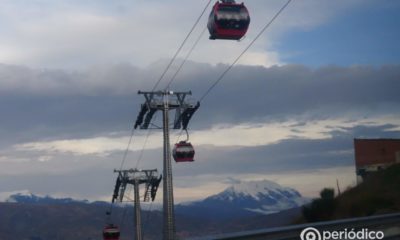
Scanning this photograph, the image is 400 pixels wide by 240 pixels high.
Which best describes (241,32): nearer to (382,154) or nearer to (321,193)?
(321,193)

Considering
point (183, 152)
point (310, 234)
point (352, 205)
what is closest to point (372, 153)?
point (352, 205)

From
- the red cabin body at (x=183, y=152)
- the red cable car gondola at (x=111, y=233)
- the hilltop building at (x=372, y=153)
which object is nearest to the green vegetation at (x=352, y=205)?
the red cabin body at (x=183, y=152)

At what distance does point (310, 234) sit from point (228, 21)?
7447 mm

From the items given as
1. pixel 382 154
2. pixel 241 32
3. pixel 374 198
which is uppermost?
pixel 382 154

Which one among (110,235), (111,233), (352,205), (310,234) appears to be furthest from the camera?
(111,233)

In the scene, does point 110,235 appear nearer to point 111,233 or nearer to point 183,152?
point 111,233

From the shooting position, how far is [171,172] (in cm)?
3856

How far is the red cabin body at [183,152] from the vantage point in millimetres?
41375

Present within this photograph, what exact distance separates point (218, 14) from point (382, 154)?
59389 millimetres

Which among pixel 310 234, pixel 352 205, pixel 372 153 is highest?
pixel 372 153

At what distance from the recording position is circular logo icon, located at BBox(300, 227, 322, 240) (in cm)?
1739

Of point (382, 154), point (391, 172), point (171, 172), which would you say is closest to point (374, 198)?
point (171, 172)

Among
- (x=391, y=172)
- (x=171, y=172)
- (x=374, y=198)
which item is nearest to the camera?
(x=171, y=172)

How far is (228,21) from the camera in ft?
69.6
